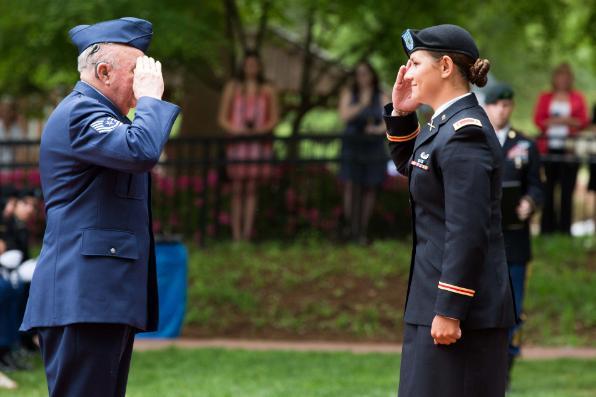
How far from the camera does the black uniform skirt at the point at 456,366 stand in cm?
432

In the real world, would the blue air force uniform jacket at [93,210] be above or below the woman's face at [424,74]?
below

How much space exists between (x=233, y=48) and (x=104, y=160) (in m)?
10.7

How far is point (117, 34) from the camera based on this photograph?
4590 mm

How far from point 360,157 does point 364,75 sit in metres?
1.09

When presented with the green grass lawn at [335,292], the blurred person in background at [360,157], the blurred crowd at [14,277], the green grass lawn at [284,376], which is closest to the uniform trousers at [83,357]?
the green grass lawn at [284,376]

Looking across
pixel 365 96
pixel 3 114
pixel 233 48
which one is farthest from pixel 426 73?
pixel 3 114

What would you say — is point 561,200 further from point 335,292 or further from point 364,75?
point 335,292

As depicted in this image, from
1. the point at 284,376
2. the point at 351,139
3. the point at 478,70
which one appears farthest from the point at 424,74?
the point at 351,139

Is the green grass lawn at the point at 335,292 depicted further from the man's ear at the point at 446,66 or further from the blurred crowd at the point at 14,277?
the man's ear at the point at 446,66

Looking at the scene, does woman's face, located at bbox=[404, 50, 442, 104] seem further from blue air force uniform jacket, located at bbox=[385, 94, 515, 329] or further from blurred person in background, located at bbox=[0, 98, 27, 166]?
blurred person in background, located at bbox=[0, 98, 27, 166]

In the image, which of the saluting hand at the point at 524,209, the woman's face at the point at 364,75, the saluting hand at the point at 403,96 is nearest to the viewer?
the saluting hand at the point at 403,96

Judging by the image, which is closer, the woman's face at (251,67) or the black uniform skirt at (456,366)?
the black uniform skirt at (456,366)

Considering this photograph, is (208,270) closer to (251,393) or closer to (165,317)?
(165,317)

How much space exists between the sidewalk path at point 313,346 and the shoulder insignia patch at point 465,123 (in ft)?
19.9
